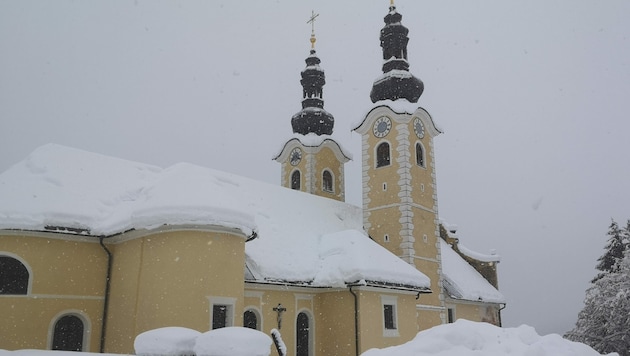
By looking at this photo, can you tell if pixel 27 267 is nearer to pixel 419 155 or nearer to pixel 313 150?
pixel 419 155

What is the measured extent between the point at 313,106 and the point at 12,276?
19097 millimetres

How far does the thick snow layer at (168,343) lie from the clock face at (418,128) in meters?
20.0

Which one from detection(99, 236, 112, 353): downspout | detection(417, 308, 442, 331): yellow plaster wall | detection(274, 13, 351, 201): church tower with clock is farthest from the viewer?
detection(274, 13, 351, 201): church tower with clock

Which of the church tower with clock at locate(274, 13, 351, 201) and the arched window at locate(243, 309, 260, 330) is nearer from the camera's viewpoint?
the arched window at locate(243, 309, 260, 330)

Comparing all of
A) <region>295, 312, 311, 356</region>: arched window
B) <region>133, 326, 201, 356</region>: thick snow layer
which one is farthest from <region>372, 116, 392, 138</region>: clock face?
<region>133, 326, 201, 356</region>: thick snow layer

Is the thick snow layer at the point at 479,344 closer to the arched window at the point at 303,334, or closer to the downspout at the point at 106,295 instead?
the downspout at the point at 106,295

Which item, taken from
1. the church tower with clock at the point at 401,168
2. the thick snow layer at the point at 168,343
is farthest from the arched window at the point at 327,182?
the thick snow layer at the point at 168,343

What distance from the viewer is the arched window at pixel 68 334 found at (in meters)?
14.2

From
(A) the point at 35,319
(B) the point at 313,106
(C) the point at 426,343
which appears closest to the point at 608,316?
(C) the point at 426,343

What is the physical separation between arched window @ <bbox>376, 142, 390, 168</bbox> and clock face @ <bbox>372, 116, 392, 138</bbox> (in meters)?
0.48

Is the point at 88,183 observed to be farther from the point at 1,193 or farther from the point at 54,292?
the point at 54,292

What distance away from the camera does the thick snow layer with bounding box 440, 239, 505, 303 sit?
24.7m

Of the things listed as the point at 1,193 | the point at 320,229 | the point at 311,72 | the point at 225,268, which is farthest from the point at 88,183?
the point at 311,72

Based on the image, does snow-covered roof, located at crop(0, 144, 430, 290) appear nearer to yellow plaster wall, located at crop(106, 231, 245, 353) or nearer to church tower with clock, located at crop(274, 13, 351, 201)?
yellow plaster wall, located at crop(106, 231, 245, 353)
